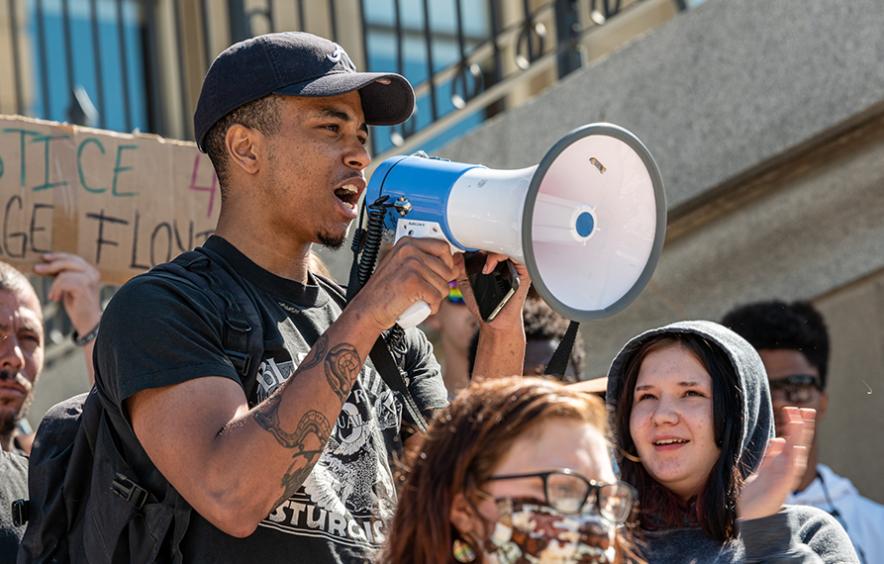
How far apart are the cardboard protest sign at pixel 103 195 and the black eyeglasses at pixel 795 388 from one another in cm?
177

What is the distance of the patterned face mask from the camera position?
236cm

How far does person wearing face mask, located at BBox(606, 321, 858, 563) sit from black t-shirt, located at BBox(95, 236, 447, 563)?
0.70 metres

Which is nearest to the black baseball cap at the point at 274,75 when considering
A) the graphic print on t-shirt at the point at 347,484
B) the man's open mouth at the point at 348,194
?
the man's open mouth at the point at 348,194

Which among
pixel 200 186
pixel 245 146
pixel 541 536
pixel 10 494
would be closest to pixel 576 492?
pixel 541 536

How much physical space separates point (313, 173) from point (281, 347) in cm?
38

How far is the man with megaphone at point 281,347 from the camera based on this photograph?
2799 millimetres

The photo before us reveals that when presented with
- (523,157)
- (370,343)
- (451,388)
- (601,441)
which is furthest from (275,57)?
(523,157)

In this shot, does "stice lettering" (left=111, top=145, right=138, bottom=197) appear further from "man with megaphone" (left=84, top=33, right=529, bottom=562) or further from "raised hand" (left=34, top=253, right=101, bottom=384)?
"man with megaphone" (left=84, top=33, right=529, bottom=562)

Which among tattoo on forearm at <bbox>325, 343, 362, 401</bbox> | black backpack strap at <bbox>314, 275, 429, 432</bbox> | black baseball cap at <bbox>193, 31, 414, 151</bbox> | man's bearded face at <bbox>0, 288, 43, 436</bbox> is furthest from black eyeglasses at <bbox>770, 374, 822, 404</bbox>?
tattoo on forearm at <bbox>325, 343, 362, 401</bbox>

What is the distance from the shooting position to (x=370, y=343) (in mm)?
2902

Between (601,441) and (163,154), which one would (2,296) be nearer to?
(163,154)

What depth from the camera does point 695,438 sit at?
3602 millimetres

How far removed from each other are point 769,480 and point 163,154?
2228 mm

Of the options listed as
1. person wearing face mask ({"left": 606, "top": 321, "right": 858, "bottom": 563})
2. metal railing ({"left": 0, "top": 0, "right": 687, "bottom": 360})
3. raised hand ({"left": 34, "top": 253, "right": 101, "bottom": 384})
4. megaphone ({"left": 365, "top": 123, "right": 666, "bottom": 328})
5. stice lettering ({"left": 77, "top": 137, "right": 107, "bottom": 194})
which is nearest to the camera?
megaphone ({"left": 365, "top": 123, "right": 666, "bottom": 328})
